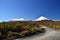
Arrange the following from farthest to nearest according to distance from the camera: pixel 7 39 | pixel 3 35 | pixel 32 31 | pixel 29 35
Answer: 1. pixel 32 31
2. pixel 29 35
3. pixel 3 35
4. pixel 7 39

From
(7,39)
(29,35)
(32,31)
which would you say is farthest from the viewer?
(32,31)

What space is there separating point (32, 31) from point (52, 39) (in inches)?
171

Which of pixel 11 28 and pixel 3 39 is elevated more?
pixel 11 28

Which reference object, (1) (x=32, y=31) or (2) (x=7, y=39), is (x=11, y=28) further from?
(2) (x=7, y=39)

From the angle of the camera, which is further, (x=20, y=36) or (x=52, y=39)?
(x=20, y=36)

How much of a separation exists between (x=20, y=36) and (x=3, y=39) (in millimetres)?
2300

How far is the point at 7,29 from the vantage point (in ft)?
67.9

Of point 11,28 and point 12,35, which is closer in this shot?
point 12,35

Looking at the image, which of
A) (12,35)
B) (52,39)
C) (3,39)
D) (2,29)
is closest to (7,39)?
(3,39)

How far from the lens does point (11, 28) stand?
2170 cm

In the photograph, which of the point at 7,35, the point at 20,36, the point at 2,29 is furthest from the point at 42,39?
the point at 2,29

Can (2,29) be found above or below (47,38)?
above

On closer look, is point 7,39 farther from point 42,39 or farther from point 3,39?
point 42,39

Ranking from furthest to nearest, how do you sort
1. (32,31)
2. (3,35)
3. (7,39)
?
(32,31), (3,35), (7,39)
